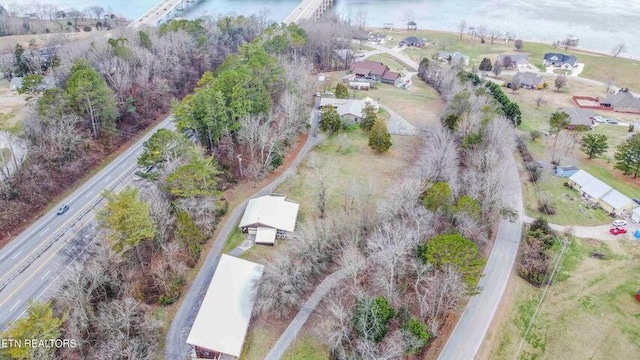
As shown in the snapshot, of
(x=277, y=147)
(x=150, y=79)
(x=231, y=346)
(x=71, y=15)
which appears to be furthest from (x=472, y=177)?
(x=71, y=15)

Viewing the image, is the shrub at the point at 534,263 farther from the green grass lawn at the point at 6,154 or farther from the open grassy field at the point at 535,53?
the open grassy field at the point at 535,53

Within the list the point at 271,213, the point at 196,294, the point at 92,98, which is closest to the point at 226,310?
the point at 196,294

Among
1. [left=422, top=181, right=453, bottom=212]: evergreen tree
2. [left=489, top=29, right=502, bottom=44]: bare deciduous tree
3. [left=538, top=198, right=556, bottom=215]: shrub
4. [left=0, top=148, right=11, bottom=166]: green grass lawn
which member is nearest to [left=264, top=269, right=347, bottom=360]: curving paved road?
[left=422, top=181, right=453, bottom=212]: evergreen tree

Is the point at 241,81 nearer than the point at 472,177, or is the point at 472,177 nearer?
the point at 472,177

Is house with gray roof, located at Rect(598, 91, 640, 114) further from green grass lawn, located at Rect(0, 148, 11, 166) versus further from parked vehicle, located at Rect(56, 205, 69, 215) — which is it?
green grass lawn, located at Rect(0, 148, 11, 166)

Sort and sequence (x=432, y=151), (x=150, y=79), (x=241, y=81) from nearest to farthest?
(x=432, y=151) → (x=241, y=81) → (x=150, y=79)

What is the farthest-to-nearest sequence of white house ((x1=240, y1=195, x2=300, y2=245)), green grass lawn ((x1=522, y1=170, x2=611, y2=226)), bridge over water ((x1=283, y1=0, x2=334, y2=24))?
1. bridge over water ((x1=283, y1=0, x2=334, y2=24))
2. green grass lawn ((x1=522, y1=170, x2=611, y2=226))
3. white house ((x1=240, y1=195, x2=300, y2=245))

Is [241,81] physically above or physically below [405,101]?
above

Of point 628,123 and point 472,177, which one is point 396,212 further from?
point 628,123
